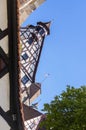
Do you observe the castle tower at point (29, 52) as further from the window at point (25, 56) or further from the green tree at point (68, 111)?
the green tree at point (68, 111)

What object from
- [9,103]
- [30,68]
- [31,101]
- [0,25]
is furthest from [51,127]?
[31,101]

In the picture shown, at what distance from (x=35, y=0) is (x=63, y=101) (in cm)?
2262

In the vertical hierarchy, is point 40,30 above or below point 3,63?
below

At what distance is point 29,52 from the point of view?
5922 centimetres

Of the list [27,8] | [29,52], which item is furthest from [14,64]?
[29,52]

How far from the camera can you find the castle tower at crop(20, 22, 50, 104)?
57287mm

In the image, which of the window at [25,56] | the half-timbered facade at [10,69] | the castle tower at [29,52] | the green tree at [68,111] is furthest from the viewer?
the castle tower at [29,52]

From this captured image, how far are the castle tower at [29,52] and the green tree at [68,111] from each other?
3890cm

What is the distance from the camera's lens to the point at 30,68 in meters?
59.1

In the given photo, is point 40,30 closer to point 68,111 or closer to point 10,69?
point 68,111

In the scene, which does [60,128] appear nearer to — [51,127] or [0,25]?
[51,127]

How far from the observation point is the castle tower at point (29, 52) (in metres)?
57.3

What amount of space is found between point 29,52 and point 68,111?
44956mm

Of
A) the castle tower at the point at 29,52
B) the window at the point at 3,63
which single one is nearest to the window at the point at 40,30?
the castle tower at the point at 29,52
